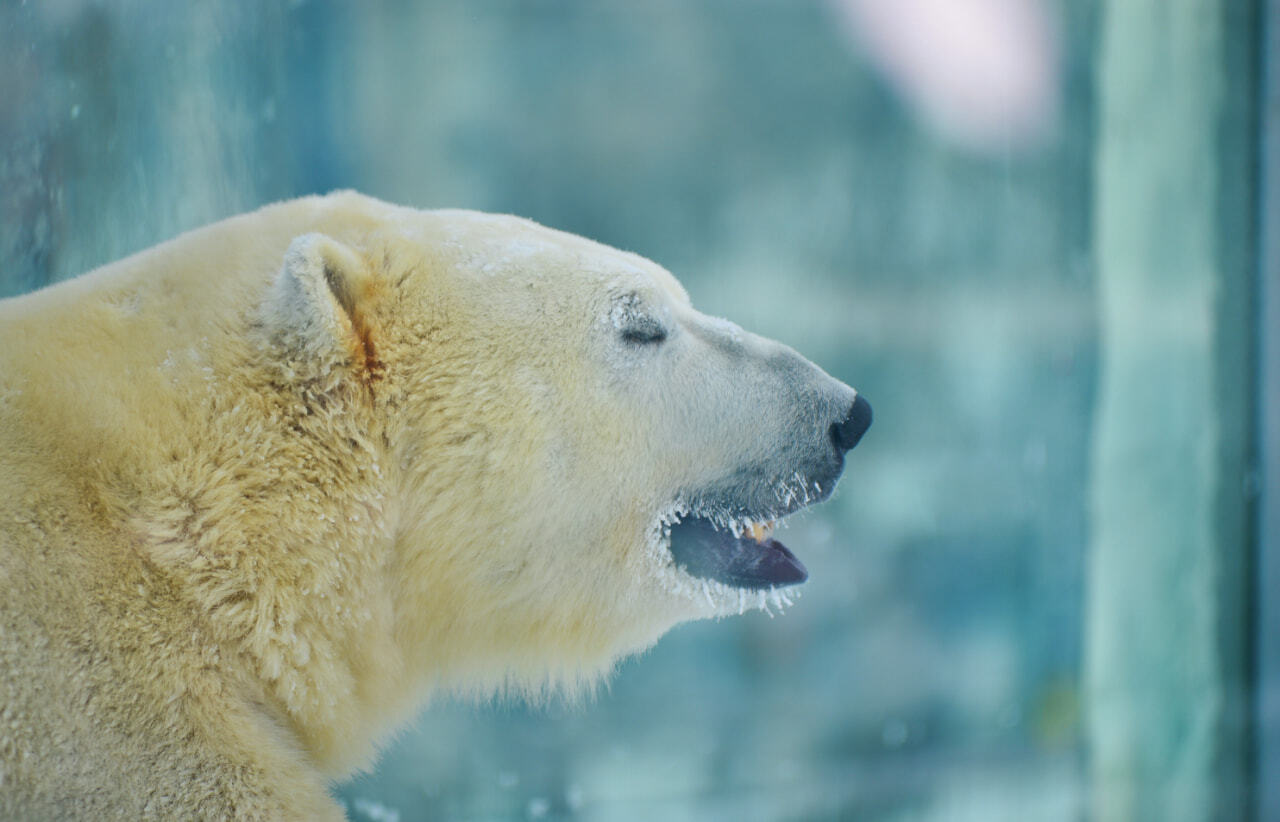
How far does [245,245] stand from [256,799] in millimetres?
861

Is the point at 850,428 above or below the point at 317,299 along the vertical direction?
below

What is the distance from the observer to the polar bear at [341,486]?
130 centimetres

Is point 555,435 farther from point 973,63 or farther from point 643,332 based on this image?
point 973,63

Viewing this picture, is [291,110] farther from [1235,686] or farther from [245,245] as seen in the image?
[1235,686]

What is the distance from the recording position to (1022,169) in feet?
13.4

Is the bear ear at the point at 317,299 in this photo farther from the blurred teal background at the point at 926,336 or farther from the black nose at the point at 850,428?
the blurred teal background at the point at 926,336

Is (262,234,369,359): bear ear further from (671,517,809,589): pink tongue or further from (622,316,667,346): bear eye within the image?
(671,517,809,589): pink tongue

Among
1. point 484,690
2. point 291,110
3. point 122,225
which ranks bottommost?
point 484,690

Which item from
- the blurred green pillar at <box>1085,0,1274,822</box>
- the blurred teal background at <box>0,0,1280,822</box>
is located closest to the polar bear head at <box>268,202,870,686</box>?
the blurred teal background at <box>0,0,1280,822</box>

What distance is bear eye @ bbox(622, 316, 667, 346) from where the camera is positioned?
1.71 metres

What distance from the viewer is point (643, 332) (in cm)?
173

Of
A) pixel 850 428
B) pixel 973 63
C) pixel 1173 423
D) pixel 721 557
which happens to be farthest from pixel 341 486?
pixel 1173 423

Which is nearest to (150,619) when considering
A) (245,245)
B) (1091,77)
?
(245,245)

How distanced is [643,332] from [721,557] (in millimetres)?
448
